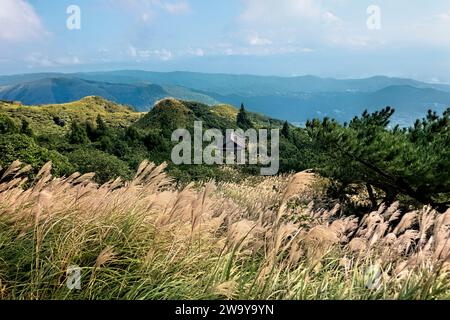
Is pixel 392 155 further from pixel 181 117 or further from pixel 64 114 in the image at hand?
pixel 64 114

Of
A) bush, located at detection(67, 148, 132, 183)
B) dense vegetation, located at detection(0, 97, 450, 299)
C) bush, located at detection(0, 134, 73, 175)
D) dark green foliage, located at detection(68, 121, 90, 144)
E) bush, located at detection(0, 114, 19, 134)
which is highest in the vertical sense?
dense vegetation, located at detection(0, 97, 450, 299)

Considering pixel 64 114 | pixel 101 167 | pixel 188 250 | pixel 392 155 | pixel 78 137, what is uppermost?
pixel 188 250

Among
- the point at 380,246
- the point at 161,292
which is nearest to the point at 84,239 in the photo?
the point at 161,292

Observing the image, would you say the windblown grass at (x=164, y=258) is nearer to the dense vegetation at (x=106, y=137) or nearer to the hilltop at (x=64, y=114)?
the dense vegetation at (x=106, y=137)

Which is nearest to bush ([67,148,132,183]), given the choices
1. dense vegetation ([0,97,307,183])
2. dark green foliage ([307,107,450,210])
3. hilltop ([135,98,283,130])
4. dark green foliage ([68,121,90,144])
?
dense vegetation ([0,97,307,183])

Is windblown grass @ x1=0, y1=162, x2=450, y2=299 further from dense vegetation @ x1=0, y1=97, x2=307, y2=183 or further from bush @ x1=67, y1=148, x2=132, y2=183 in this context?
bush @ x1=67, y1=148, x2=132, y2=183

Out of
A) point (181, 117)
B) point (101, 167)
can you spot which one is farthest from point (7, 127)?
point (181, 117)

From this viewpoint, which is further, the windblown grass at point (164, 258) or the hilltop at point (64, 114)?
the hilltop at point (64, 114)

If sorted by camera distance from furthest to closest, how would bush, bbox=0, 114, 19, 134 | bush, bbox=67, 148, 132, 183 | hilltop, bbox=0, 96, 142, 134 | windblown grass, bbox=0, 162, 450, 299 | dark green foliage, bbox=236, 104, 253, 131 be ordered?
dark green foliage, bbox=236, 104, 253, 131, hilltop, bbox=0, 96, 142, 134, bush, bbox=0, 114, 19, 134, bush, bbox=67, 148, 132, 183, windblown grass, bbox=0, 162, 450, 299

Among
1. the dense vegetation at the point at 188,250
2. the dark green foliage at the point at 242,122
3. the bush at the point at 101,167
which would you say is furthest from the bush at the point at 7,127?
the dark green foliage at the point at 242,122

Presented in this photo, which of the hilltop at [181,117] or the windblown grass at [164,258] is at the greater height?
the windblown grass at [164,258]

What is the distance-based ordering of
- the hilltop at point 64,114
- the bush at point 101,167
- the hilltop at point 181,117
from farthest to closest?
the hilltop at point 181,117, the hilltop at point 64,114, the bush at point 101,167

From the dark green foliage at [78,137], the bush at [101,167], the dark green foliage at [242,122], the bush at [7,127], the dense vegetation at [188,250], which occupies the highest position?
the dense vegetation at [188,250]
